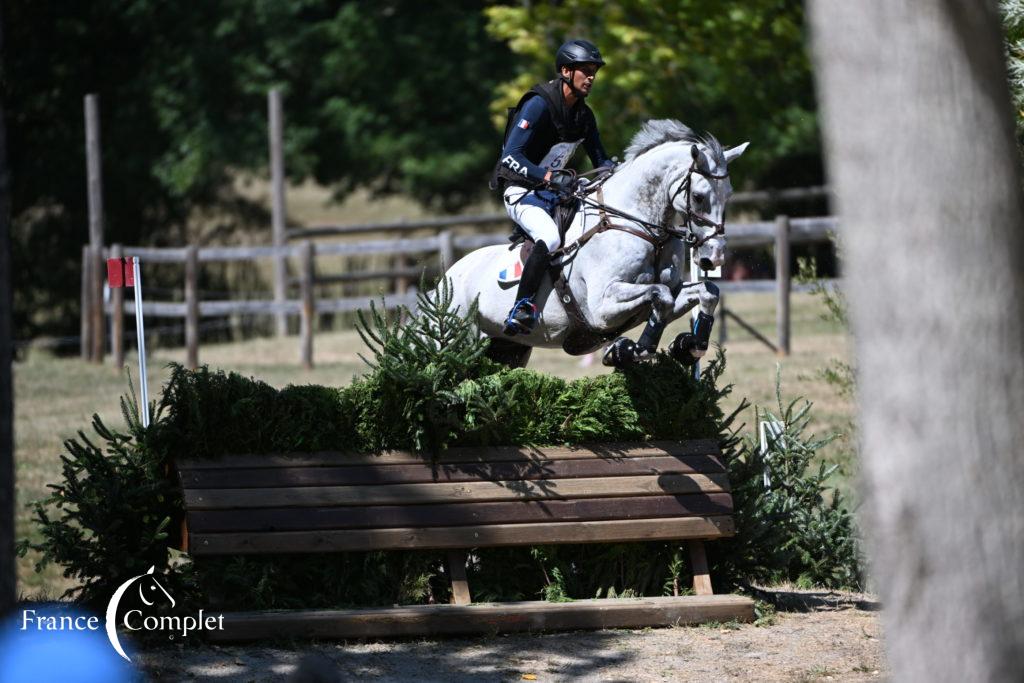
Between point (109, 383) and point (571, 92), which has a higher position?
point (571, 92)

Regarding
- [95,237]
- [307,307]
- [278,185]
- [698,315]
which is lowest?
[698,315]

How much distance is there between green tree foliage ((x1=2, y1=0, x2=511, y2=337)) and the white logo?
21843 millimetres

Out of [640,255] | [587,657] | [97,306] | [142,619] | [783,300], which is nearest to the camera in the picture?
[587,657]

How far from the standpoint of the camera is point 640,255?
7.64 meters

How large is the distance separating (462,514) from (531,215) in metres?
2.07

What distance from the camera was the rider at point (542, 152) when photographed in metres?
7.68

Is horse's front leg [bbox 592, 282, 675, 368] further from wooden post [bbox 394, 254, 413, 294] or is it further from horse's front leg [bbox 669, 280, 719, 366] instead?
wooden post [bbox 394, 254, 413, 294]

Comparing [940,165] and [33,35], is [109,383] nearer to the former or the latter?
[33,35]

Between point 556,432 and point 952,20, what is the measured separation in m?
4.29

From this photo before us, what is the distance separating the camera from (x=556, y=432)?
23.3ft

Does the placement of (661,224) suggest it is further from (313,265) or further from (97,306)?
(97,306)

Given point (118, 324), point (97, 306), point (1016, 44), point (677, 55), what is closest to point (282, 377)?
point (118, 324)

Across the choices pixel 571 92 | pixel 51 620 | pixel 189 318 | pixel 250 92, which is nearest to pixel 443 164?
pixel 250 92

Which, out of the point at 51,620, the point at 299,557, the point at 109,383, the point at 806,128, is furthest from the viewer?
the point at 806,128
